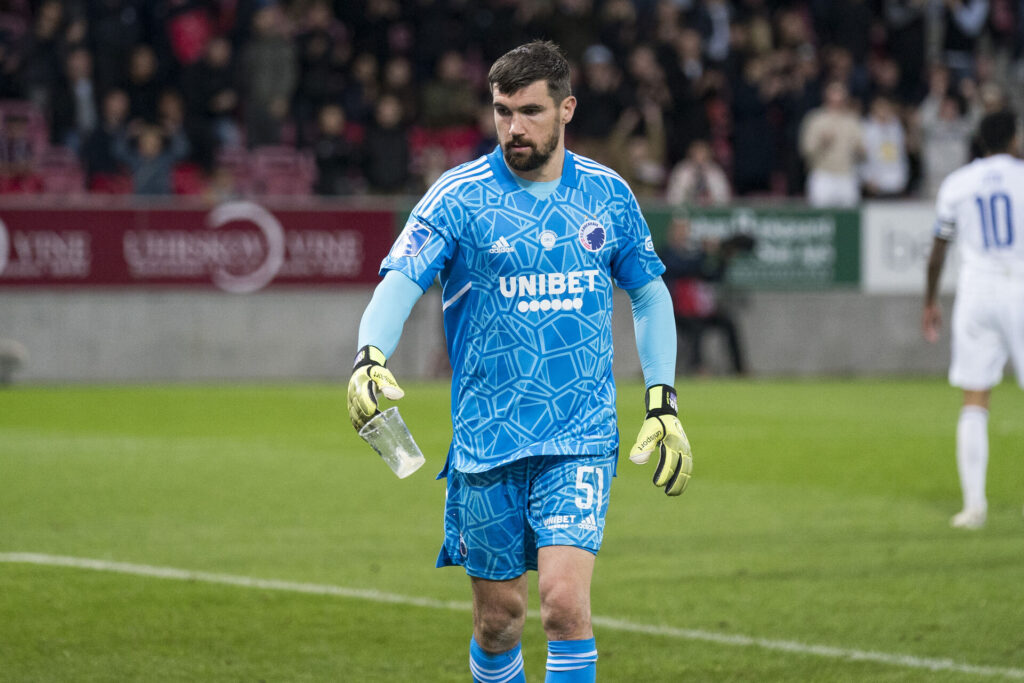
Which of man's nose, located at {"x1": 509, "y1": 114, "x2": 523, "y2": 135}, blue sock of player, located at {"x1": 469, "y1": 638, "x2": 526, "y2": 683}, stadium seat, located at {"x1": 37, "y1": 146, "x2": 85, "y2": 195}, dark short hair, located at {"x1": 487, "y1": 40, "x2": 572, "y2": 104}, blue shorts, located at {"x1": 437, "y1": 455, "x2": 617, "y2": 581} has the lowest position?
blue sock of player, located at {"x1": 469, "y1": 638, "x2": 526, "y2": 683}

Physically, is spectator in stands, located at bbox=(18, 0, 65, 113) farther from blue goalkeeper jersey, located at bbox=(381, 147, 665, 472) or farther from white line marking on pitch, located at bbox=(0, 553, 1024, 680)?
blue goalkeeper jersey, located at bbox=(381, 147, 665, 472)

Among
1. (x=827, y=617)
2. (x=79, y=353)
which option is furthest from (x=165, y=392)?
(x=827, y=617)

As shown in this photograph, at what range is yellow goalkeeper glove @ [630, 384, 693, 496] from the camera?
4680 millimetres

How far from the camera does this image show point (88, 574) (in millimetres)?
8070

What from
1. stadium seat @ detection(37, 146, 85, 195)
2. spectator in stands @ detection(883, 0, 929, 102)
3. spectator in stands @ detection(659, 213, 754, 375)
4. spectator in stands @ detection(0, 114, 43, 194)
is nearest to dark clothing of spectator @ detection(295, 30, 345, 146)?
stadium seat @ detection(37, 146, 85, 195)

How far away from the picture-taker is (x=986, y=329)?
9.57 meters

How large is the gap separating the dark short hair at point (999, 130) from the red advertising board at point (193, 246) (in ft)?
37.0

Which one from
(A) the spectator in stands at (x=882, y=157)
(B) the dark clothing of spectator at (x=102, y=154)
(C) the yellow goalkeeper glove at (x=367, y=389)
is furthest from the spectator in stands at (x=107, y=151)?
(C) the yellow goalkeeper glove at (x=367, y=389)

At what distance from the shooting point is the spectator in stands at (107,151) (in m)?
20.2

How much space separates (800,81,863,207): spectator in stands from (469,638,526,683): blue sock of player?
17237mm

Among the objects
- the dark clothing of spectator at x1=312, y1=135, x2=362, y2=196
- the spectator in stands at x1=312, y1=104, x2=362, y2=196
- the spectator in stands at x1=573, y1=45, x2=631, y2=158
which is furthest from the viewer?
the spectator in stands at x1=573, y1=45, x2=631, y2=158

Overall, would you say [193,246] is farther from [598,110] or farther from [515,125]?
[515,125]

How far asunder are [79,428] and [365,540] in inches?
265

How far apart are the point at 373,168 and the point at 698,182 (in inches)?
171
